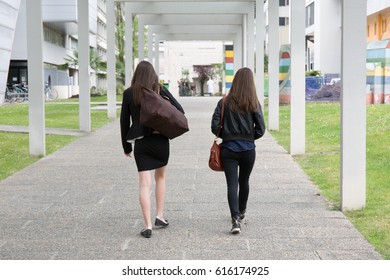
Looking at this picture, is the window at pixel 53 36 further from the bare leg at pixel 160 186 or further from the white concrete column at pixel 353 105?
the bare leg at pixel 160 186

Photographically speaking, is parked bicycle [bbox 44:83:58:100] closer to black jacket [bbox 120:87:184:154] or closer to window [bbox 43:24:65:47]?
window [bbox 43:24:65:47]

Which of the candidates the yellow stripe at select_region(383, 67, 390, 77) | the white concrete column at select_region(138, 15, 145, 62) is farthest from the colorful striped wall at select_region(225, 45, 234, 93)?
the yellow stripe at select_region(383, 67, 390, 77)

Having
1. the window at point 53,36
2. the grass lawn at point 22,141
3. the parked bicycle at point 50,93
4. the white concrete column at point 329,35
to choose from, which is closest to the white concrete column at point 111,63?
the grass lawn at point 22,141

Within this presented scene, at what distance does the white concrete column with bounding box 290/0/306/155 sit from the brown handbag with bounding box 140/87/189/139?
24.5ft

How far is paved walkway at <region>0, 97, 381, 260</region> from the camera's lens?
22.1 ft

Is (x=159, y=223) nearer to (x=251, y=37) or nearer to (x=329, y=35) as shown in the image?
(x=251, y=37)

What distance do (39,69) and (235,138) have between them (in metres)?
8.32

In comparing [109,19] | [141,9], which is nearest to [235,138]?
[109,19]

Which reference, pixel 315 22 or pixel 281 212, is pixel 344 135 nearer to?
pixel 281 212

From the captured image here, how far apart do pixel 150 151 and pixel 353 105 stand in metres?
2.58

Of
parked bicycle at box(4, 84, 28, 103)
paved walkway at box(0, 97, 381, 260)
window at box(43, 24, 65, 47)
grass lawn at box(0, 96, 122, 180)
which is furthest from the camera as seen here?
window at box(43, 24, 65, 47)

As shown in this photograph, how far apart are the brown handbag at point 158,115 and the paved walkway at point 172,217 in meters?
1.02

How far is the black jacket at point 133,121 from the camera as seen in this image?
737 cm

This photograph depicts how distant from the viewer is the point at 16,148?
15.9 meters
